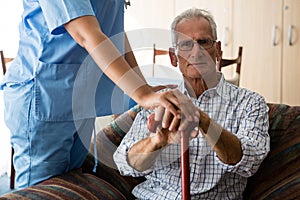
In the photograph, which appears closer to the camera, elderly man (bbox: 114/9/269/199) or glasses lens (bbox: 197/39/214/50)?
elderly man (bbox: 114/9/269/199)

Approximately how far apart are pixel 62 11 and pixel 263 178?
84cm

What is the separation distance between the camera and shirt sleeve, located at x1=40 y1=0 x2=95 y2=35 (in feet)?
3.36

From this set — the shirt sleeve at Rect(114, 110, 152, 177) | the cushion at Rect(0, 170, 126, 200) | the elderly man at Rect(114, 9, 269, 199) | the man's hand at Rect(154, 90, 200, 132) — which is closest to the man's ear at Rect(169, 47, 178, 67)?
the elderly man at Rect(114, 9, 269, 199)

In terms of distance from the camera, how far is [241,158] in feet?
4.22

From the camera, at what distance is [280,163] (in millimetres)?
1432

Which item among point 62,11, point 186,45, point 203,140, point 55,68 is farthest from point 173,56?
point 62,11

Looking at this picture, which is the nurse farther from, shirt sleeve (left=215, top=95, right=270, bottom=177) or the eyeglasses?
shirt sleeve (left=215, top=95, right=270, bottom=177)

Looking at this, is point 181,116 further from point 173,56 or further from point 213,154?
point 173,56

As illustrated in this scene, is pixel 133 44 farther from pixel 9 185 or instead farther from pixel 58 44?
pixel 9 185

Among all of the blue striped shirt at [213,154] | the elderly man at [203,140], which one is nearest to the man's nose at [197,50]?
the elderly man at [203,140]

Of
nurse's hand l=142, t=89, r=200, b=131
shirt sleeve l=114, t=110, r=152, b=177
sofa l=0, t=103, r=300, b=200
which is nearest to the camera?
nurse's hand l=142, t=89, r=200, b=131

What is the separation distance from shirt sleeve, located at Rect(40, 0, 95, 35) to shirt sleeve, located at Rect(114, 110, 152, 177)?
451 mm

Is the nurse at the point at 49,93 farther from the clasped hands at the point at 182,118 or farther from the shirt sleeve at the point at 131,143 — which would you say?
the clasped hands at the point at 182,118

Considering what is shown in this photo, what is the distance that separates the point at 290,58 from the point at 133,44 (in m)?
3.21
